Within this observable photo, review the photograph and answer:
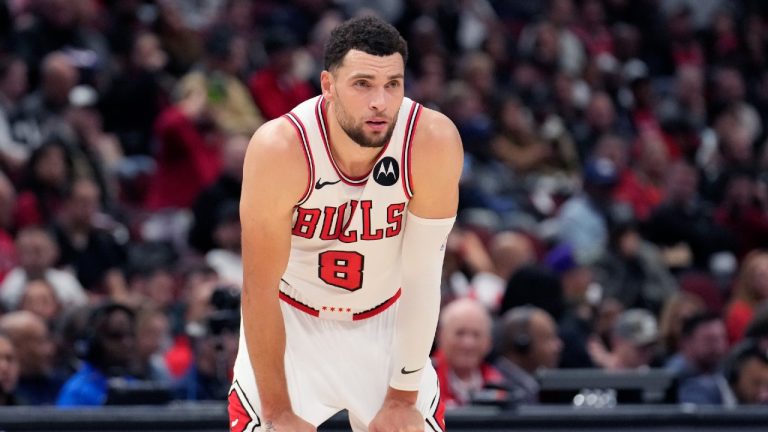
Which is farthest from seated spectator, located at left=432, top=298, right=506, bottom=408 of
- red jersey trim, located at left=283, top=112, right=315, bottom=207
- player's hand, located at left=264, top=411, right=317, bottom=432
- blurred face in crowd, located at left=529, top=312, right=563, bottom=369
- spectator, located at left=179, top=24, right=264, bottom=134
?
spectator, located at left=179, top=24, right=264, bottom=134

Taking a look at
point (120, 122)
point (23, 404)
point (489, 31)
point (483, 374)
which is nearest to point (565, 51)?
point (489, 31)

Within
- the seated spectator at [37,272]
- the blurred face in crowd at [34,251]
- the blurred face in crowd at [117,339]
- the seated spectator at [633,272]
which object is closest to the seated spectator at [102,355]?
the blurred face in crowd at [117,339]

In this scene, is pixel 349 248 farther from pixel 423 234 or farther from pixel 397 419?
pixel 397 419

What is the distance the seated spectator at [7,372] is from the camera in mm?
6125

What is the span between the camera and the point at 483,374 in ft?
23.1

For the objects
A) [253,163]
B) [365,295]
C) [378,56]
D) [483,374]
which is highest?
[378,56]

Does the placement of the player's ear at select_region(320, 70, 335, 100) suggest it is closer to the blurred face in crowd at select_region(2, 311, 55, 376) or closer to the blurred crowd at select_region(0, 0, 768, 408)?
the blurred crowd at select_region(0, 0, 768, 408)

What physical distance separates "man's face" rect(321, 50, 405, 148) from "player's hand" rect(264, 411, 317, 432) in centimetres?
87

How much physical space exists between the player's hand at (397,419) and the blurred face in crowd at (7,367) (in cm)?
255

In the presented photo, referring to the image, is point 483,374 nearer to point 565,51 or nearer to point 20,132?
→ point 20,132

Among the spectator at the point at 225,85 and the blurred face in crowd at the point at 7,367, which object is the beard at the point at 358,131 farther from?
the spectator at the point at 225,85

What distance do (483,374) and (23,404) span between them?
237 cm

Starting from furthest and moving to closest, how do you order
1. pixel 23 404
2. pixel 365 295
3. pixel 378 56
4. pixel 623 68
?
pixel 623 68 → pixel 23 404 → pixel 365 295 → pixel 378 56

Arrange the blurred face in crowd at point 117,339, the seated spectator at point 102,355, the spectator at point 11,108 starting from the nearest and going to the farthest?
the seated spectator at point 102,355 → the blurred face in crowd at point 117,339 → the spectator at point 11,108
